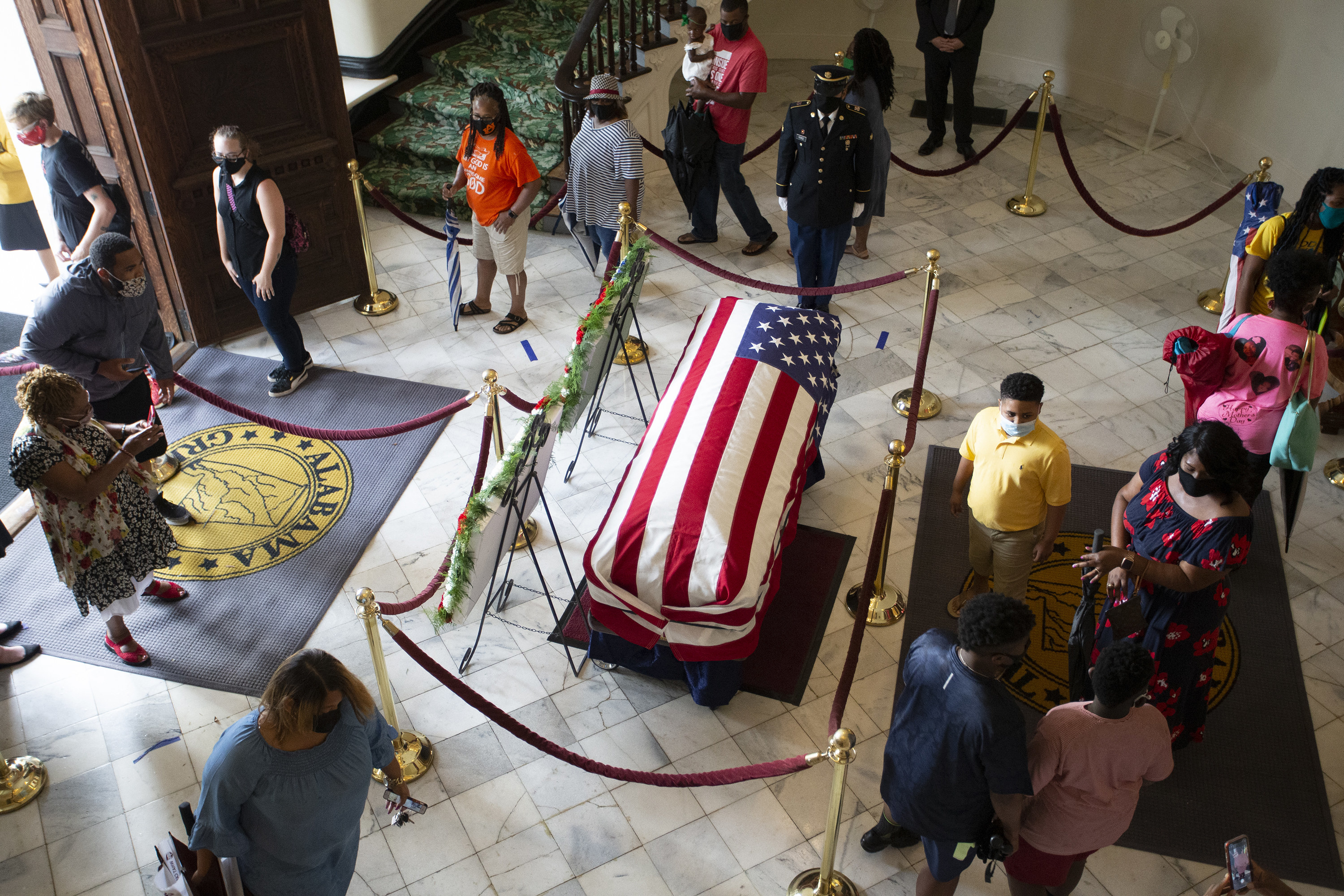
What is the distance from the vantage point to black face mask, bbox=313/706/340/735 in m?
2.90

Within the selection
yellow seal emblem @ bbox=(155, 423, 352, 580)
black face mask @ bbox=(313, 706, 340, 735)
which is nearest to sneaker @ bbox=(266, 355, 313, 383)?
yellow seal emblem @ bbox=(155, 423, 352, 580)

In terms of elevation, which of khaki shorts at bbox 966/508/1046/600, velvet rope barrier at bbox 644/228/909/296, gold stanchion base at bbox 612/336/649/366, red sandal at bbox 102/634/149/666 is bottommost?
red sandal at bbox 102/634/149/666

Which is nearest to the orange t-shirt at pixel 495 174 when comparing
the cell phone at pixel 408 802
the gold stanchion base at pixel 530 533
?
the gold stanchion base at pixel 530 533

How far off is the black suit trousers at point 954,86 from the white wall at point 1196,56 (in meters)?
1.49

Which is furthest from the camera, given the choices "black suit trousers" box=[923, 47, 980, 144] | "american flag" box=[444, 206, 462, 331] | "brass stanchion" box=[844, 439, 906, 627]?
→ "black suit trousers" box=[923, 47, 980, 144]

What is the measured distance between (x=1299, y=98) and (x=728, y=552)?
21.9 ft

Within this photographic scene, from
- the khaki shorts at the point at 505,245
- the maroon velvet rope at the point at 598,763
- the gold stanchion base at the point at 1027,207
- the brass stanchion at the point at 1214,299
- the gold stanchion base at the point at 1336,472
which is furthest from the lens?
the gold stanchion base at the point at 1027,207

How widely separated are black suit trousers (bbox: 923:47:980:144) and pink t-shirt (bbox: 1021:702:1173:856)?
6.54 m

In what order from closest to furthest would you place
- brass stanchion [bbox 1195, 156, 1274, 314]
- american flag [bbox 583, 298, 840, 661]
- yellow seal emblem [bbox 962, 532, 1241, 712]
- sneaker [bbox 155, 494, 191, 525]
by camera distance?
american flag [bbox 583, 298, 840, 661] → yellow seal emblem [bbox 962, 532, 1241, 712] → sneaker [bbox 155, 494, 191, 525] → brass stanchion [bbox 1195, 156, 1274, 314]

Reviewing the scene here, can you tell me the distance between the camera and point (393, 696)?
181 inches

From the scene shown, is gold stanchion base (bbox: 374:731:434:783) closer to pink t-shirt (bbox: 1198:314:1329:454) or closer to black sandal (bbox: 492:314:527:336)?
black sandal (bbox: 492:314:527:336)

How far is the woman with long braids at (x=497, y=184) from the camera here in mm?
6059

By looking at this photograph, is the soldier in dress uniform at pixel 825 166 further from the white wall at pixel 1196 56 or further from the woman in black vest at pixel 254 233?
the white wall at pixel 1196 56

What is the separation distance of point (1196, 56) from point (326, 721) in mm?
8778
